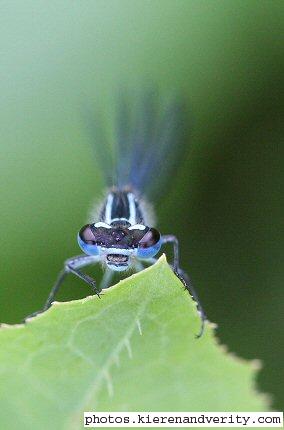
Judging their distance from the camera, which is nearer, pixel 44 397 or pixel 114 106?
pixel 44 397

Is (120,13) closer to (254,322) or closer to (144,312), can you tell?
(254,322)

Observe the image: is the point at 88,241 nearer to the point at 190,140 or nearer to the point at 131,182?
the point at 131,182

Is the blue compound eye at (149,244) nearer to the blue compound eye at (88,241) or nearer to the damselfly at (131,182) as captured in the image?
the damselfly at (131,182)

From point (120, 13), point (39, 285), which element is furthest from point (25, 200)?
point (120, 13)

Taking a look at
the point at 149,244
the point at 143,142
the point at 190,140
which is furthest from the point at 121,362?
the point at 143,142

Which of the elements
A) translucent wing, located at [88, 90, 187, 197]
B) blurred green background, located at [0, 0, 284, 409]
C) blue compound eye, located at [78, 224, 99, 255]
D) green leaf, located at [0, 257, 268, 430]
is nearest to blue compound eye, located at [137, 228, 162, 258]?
blue compound eye, located at [78, 224, 99, 255]
